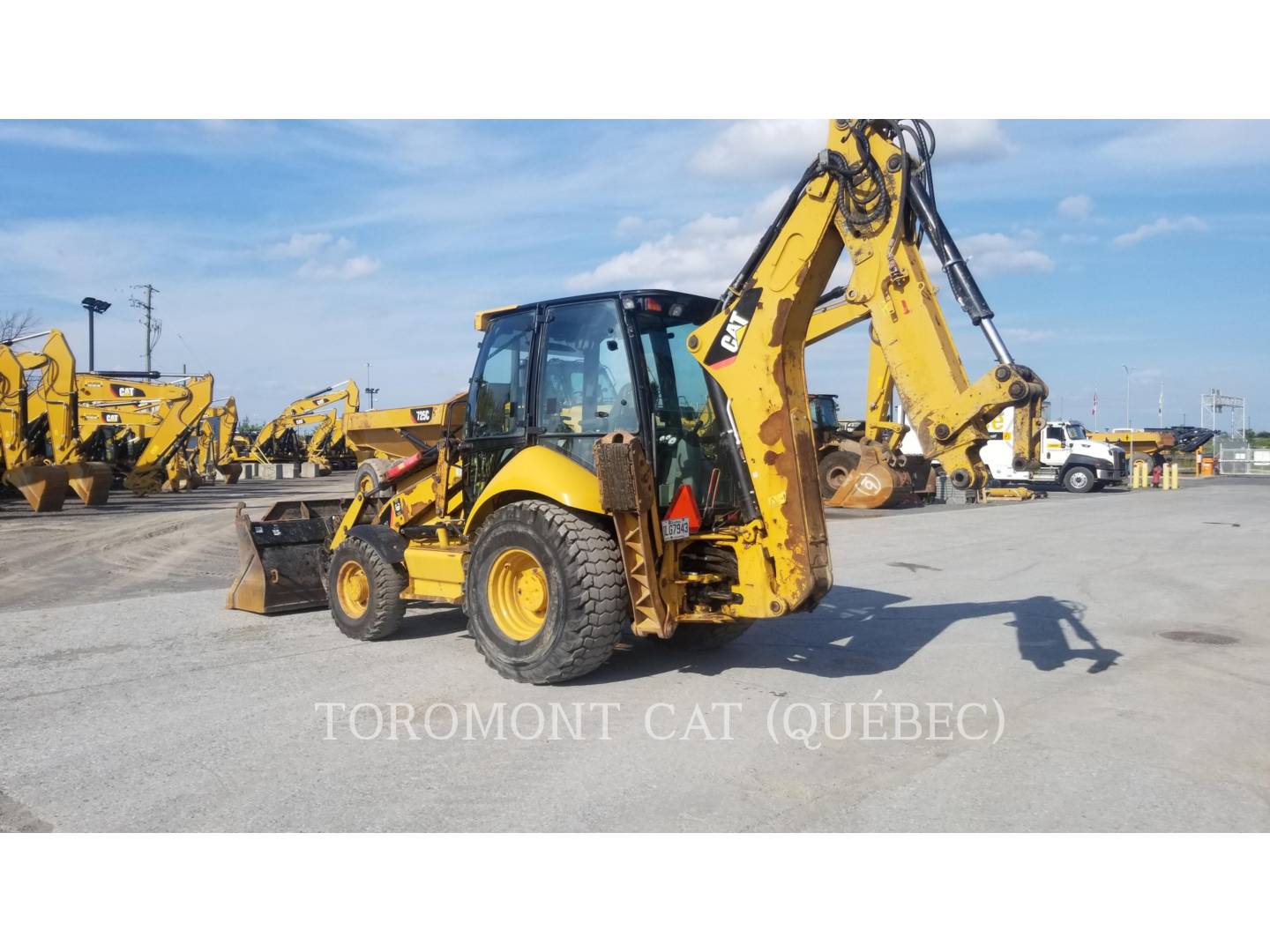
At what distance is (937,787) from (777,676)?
216cm

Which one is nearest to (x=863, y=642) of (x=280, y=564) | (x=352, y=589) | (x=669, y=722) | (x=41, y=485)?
(x=669, y=722)

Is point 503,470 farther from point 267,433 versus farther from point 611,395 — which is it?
point 267,433

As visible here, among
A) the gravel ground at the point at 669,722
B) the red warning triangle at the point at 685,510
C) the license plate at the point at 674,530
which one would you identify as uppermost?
the red warning triangle at the point at 685,510

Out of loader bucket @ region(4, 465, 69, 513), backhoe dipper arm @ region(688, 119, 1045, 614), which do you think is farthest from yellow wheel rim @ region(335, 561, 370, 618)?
loader bucket @ region(4, 465, 69, 513)

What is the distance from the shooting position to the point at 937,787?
4.72 m

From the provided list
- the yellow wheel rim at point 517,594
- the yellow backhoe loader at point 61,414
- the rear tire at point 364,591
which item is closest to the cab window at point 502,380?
the yellow wheel rim at point 517,594

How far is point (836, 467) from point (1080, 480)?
1509 centimetres

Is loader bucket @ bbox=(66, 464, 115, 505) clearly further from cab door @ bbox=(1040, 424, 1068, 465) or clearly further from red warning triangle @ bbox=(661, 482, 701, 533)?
cab door @ bbox=(1040, 424, 1068, 465)

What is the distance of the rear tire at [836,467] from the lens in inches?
973

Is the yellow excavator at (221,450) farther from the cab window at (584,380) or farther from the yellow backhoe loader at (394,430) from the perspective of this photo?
the cab window at (584,380)

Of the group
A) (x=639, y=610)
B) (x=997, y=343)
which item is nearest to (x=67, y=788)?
(x=639, y=610)

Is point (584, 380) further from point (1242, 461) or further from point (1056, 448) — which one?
point (1242, 461)

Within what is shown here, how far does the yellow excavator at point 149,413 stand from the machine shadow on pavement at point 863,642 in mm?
23800

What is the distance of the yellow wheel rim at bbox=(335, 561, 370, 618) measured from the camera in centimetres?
831
